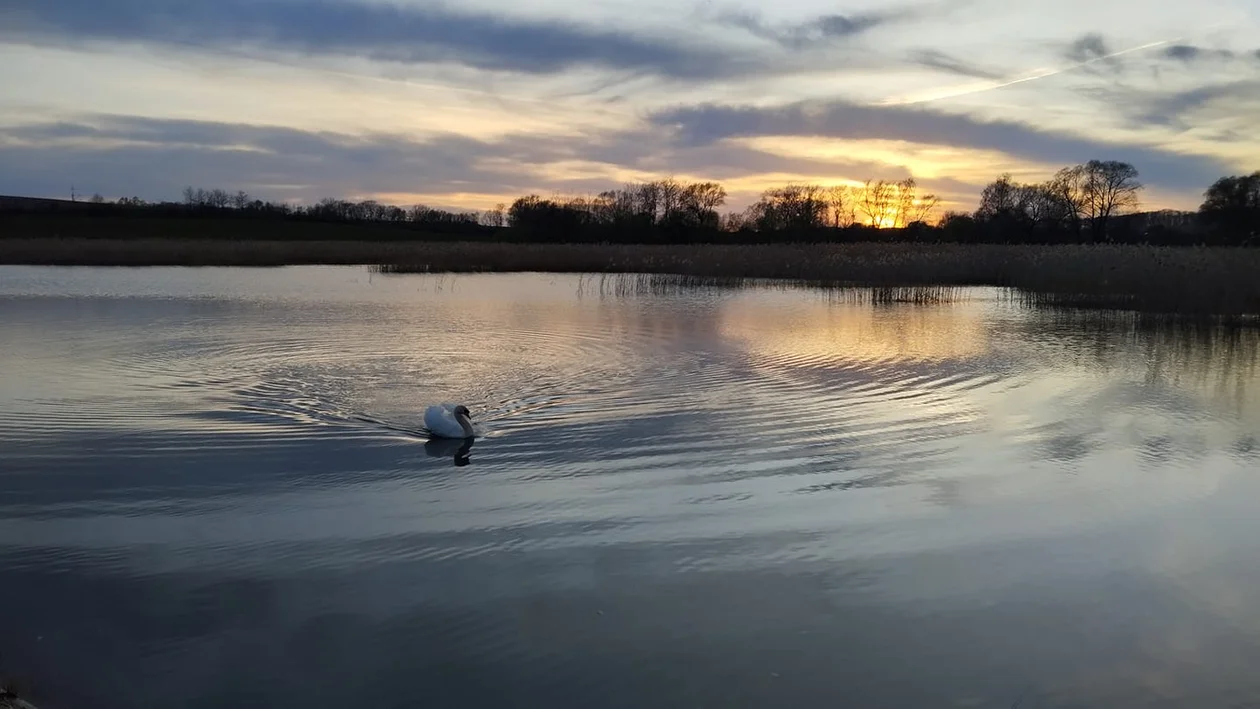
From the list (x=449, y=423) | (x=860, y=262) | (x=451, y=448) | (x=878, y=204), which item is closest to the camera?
(x=451, y=448)

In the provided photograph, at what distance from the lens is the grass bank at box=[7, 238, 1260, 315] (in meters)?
15.6

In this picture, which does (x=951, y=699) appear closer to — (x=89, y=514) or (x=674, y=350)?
(x=89, y=514)

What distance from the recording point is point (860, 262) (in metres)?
23.1

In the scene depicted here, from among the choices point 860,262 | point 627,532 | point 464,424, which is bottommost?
point 627,532

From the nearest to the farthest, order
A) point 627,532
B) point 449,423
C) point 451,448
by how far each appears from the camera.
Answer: point 627,532
point 451,448
point 449,423

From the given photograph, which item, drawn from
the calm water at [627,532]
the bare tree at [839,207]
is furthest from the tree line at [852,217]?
the calm water at [627,532]

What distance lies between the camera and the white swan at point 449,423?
6.36m

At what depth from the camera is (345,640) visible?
11.2 feet

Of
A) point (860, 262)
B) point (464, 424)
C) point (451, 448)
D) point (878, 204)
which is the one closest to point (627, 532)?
point (451, 448)

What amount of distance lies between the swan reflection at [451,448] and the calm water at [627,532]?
71 mm

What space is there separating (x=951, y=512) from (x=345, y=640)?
124 inches

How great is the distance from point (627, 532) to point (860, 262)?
1961 cm

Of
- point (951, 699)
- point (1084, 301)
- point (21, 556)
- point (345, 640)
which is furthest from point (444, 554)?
point (1084, 301)

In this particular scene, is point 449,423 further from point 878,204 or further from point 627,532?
point 878,204
